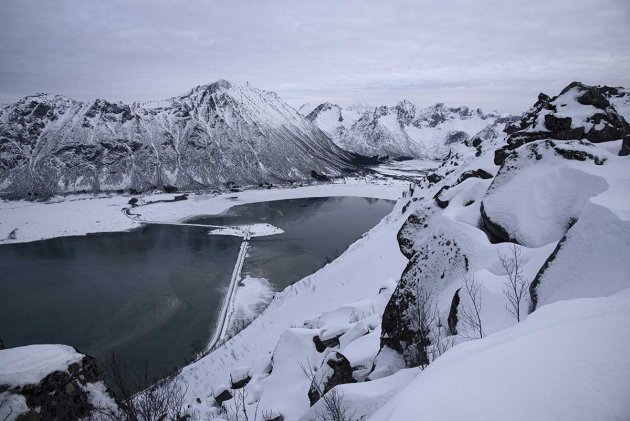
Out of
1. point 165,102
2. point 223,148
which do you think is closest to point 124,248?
point 223,148

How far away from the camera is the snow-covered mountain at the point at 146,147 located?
120m

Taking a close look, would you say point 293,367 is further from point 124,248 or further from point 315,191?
point 315,191

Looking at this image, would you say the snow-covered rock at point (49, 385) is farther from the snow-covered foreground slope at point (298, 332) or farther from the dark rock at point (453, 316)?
the dark rock at point (453, 316)

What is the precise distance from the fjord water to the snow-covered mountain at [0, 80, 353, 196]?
71.1 m

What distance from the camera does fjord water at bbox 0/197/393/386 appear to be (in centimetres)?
2745

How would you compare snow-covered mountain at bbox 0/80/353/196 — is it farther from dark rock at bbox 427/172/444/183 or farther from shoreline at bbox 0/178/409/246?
dark rock at bbox 427/172/444/183

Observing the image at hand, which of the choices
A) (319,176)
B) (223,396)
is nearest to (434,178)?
(223,396)

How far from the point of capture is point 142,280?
1522 inches

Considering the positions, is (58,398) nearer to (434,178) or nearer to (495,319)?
(495,319)

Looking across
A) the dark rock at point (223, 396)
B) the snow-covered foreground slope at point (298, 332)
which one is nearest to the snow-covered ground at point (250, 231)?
the snow-covered foreground slope at point (298, 332)

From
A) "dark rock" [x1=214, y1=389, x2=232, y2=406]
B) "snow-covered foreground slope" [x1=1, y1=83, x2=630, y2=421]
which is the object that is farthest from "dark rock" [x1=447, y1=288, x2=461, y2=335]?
"dark rock" [x1=214, y1=389, x2=232, y2=406]

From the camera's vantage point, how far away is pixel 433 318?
377 inches

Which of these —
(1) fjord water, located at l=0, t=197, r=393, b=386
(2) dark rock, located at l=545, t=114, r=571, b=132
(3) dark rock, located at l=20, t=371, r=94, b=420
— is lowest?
(1) fjord water, located at l=0, t=197, r=393, b=386

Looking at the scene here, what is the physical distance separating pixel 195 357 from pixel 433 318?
19.9 meters
